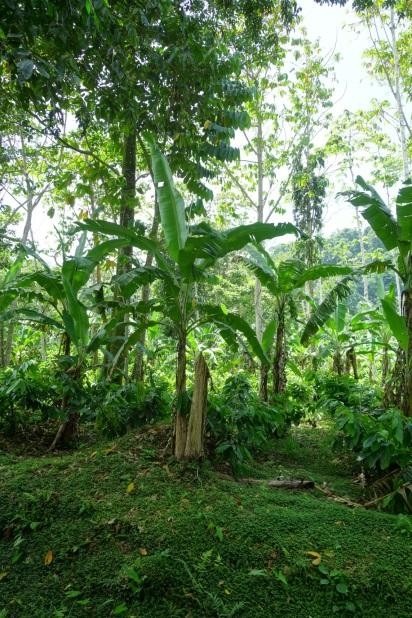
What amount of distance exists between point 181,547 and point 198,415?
1.09m

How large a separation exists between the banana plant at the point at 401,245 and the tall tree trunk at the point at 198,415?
229 cm

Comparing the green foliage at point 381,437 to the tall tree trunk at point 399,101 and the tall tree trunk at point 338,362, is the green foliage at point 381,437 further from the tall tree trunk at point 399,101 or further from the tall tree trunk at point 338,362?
the tall tree trunk at point 399,101

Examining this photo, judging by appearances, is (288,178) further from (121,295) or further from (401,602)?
(401,602)

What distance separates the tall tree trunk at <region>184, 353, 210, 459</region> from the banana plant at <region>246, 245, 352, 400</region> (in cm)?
222

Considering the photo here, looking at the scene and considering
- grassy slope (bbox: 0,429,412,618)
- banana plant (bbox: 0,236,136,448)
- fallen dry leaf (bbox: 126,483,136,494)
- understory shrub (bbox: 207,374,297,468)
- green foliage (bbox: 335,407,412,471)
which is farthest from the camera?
banana plant (bbox: 0,236,136,448)

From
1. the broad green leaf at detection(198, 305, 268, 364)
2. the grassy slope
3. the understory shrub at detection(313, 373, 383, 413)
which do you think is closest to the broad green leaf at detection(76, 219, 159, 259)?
the broad green leaf at detection(198, 305, 268, 364)

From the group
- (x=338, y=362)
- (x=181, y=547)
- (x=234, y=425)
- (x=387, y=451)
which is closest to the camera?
(x=181, y=547)

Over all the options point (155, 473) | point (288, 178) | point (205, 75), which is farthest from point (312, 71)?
point (155, 473)

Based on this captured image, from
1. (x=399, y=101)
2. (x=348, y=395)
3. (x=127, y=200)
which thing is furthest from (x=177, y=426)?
(x=399, y=101)

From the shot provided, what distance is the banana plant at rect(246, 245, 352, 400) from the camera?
5.75 m

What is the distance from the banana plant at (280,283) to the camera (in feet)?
18.9

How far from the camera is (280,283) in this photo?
6164mm

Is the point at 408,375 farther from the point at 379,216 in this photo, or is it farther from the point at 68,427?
the point at 68,427

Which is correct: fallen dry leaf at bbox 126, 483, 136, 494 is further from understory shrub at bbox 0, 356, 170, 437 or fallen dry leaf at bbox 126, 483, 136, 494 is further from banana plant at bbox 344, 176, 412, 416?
banana plant at bbox 344, 176, 412, 416
